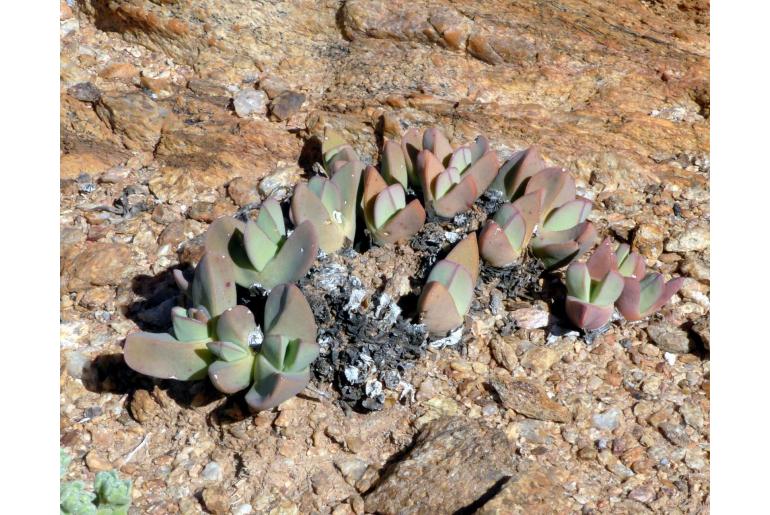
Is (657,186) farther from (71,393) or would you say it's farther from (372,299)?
(71,393)

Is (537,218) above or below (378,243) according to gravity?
above

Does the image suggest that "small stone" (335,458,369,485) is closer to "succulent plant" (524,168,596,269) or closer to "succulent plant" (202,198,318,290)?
"succulent plant" (202,198,318,290)

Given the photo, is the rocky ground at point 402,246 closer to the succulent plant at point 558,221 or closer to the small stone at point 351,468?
the small stone at point 351,468

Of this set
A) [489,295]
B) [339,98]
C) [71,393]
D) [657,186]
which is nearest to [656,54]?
[657,186]

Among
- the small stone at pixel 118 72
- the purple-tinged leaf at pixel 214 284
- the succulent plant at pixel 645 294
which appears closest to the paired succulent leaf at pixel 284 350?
the purple-tinged leaf at pixel 214 284

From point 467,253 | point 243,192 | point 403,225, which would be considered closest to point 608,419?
point 467,253

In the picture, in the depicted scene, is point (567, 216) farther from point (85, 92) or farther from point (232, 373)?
point (85, 92)
